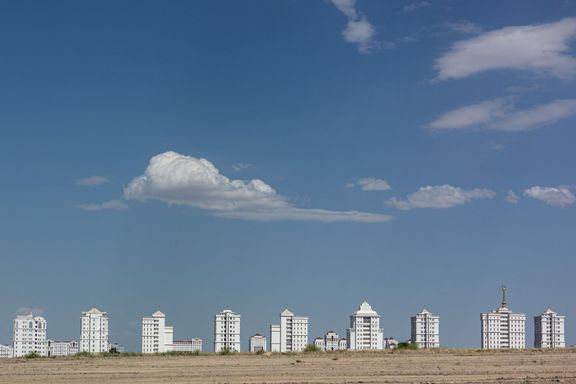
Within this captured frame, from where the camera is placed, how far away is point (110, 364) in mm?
60312

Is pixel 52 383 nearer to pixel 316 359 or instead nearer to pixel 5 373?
pixel 5 373

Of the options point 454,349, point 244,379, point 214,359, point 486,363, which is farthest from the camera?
point 454,349

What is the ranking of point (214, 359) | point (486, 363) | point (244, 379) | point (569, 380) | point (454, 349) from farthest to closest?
point (454, 349) → point (214, 359) → point (486, 363) → point (244, 379) → point (569, 380)

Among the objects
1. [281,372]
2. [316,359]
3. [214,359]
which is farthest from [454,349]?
[281,372]

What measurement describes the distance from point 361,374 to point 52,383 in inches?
655

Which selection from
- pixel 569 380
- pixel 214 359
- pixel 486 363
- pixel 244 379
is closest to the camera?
pixel 569 380

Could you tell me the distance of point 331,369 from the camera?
52375mm

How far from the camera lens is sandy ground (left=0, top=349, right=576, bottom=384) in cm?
4456

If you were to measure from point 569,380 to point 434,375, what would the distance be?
728 centimetres

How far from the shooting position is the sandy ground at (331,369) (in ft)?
146

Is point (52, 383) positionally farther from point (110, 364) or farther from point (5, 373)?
point (110, 364)

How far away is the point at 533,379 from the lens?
4250cm

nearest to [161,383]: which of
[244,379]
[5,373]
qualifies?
[244,379]

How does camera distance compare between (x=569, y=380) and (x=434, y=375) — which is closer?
(x=569, y=380)
